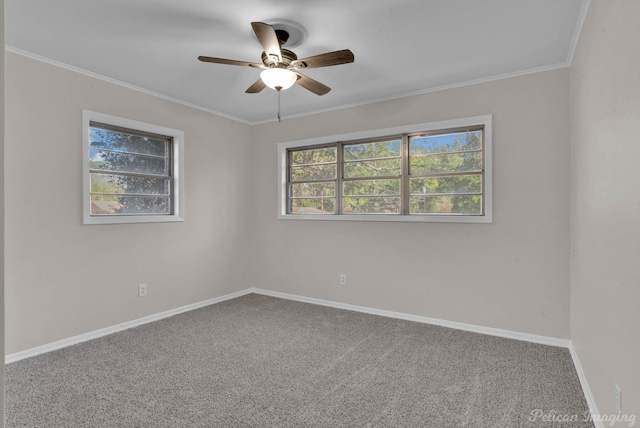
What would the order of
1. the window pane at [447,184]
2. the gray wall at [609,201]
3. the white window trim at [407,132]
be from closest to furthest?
the gray wall at [609,201], the white window trim at [407,132], the window pane at [447,184]

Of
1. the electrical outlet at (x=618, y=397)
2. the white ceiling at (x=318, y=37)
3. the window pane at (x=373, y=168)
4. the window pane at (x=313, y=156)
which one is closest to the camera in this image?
the electrical outlet at (x=618, y=397)

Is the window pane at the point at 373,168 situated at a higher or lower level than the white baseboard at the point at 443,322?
higher

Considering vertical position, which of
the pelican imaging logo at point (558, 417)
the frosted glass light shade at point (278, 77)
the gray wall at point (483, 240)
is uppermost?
the frosted glass light shade at point (278, 77)

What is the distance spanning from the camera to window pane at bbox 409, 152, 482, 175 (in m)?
3.60

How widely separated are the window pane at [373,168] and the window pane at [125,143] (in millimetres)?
2168

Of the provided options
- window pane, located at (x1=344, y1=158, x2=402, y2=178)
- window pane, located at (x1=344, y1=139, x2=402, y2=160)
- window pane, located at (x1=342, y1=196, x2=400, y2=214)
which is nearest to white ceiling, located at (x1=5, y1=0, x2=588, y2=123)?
window pane, located at (x1=344, y1=139, x2=402, y2=160)

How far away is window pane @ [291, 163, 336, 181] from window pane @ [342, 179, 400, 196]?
0.88 feet

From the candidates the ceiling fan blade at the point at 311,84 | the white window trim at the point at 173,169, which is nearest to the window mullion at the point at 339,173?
the ceiling fan blade at the point at 311,84

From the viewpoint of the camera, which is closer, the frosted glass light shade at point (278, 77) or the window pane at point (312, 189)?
the frosted glass light shade at point (278, 77)

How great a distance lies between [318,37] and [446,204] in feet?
6.94

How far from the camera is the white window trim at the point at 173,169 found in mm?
3281

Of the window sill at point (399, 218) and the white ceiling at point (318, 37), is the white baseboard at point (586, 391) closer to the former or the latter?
the window sill at point (399, 218)

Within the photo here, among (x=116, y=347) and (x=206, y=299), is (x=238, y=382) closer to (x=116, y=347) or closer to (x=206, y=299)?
(x=116, y=347)

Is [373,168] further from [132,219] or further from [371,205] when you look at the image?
[132,219]
